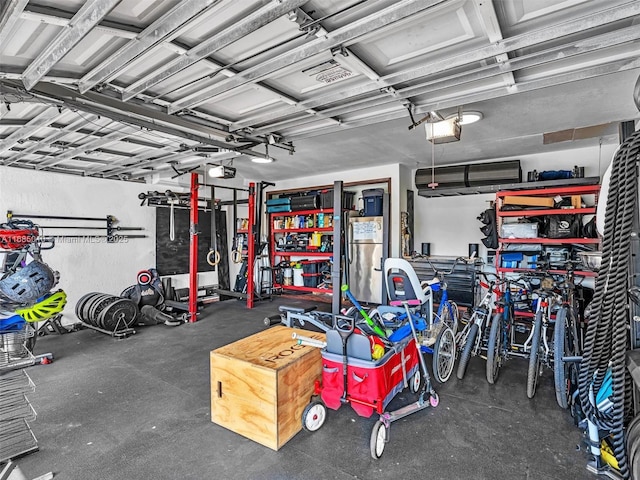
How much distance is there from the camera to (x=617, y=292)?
1771 mm

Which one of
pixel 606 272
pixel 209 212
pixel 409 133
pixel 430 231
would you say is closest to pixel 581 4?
pixel 606 272

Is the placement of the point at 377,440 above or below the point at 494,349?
below

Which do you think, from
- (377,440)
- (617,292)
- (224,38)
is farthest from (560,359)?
(224,38)

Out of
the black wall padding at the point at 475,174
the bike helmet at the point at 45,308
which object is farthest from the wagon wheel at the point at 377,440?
the black wall padding at the point at 475,174

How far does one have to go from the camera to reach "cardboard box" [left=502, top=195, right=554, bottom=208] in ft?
16.4

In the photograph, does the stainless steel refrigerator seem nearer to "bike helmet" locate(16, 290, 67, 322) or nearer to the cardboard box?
the cardboard box

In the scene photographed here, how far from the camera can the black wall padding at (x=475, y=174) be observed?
5.51 m

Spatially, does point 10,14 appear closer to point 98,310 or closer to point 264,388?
point 264,388

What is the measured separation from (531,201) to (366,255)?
9.59 ft

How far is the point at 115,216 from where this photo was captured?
20.2 ft

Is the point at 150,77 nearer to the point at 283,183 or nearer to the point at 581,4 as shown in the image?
the point at 581,4

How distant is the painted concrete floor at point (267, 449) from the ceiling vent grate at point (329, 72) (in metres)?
2.71

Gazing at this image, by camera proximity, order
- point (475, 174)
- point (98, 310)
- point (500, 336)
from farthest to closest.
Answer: point (475, 174), point (98, 310), point (500, 336)

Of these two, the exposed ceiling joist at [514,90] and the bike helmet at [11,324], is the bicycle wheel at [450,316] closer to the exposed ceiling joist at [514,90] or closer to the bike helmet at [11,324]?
the exposed ceiling joist at [514,90]
